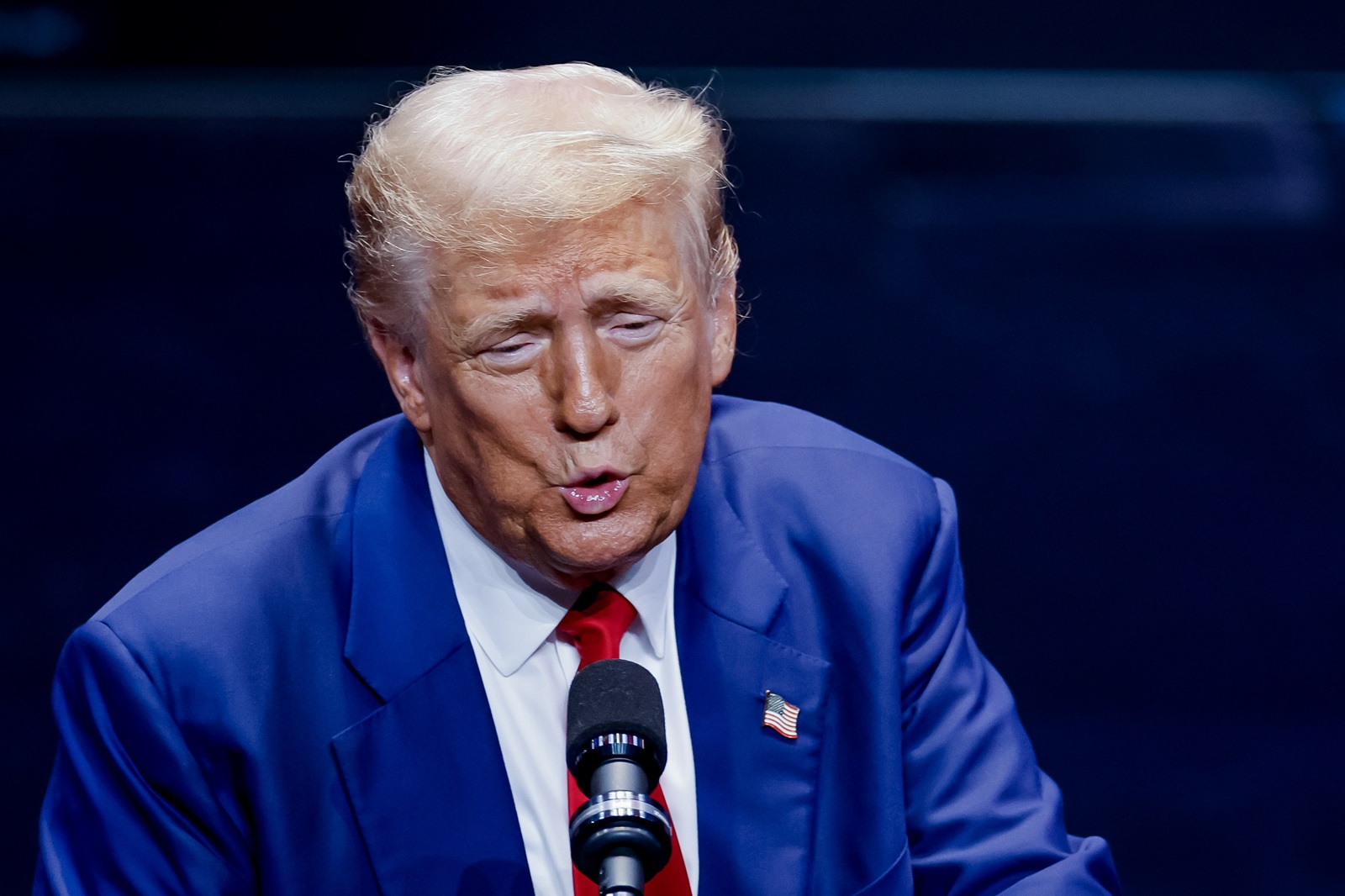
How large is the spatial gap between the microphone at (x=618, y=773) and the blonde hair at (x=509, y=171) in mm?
408

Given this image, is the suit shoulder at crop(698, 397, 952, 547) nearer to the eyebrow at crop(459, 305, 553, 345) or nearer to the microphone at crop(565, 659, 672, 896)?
the eyebrow at crop(459, 305, 553, 345)

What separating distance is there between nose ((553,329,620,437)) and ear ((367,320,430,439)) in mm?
169

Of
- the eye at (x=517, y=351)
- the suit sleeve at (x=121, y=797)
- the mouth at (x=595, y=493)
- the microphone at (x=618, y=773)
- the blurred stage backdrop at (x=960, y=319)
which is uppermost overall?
the blurred stage backdrop at (x=960, y=319)

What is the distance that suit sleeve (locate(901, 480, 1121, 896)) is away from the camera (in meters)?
1.63

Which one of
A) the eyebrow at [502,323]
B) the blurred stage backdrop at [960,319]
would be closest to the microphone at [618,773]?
the eyebrow at [502,323]

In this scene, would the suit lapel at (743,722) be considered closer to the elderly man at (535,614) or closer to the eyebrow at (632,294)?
the elderly man at (535,614)

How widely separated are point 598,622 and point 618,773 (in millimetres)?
512

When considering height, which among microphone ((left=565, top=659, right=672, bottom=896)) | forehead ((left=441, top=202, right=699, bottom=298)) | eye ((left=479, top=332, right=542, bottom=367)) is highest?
forehead ((left=441, top=202, right=699, bottom=298))

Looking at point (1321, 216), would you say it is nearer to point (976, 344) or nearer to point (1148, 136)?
point (1148, 136)

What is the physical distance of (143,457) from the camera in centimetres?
279

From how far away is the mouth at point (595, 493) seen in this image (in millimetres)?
1486

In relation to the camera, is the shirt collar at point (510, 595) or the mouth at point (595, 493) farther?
the shirt collar at point (510, 595)

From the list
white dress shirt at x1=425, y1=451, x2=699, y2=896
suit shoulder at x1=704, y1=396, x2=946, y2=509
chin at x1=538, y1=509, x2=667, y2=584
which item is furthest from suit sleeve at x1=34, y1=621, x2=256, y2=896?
suit shoulder at x1=704, y1=396, x2=946, y2=509

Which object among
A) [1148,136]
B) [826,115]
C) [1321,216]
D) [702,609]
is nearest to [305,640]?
[702,609]
